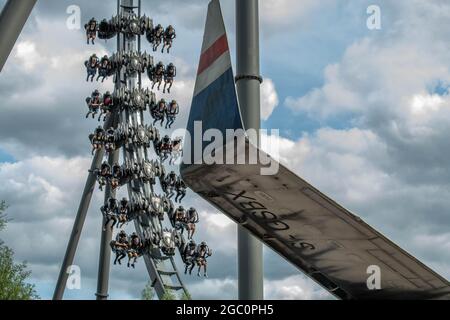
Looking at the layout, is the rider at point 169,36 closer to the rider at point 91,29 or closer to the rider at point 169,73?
the rider at point 169,73

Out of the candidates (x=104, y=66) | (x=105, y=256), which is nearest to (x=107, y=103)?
(x=104, y=66)

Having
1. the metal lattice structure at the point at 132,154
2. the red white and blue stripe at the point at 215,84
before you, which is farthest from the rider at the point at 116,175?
the red white and blue stripe at the point at 215,84

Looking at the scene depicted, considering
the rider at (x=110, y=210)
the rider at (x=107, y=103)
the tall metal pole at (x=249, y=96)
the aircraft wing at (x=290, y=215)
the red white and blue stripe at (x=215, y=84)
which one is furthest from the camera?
the rider at (x=107, y=103)

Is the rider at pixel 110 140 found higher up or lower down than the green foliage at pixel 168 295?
higher up

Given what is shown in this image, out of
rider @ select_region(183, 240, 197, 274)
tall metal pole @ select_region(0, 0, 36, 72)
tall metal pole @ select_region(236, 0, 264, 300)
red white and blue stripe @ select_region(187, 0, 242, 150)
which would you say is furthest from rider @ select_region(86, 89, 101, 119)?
red white and blue stripe @ select_region(187, 0, 242, 150)

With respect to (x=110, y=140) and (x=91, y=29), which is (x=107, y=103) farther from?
(x=91, y=29)

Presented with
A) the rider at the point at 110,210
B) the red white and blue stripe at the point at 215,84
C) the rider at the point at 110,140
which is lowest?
the red white and blue stripe at the point at 215,84

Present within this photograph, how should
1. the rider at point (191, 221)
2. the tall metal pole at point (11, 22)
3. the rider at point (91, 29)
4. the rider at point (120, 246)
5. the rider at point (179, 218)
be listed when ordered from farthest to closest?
the rider at point (91, 29)
the rider at point (191, 221)
the rider at point (179, 218)
the rider at point (120, 246)
the tall metal pole at point (11, 22)

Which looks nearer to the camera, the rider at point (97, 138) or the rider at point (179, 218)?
the rider at point (97, 138)
